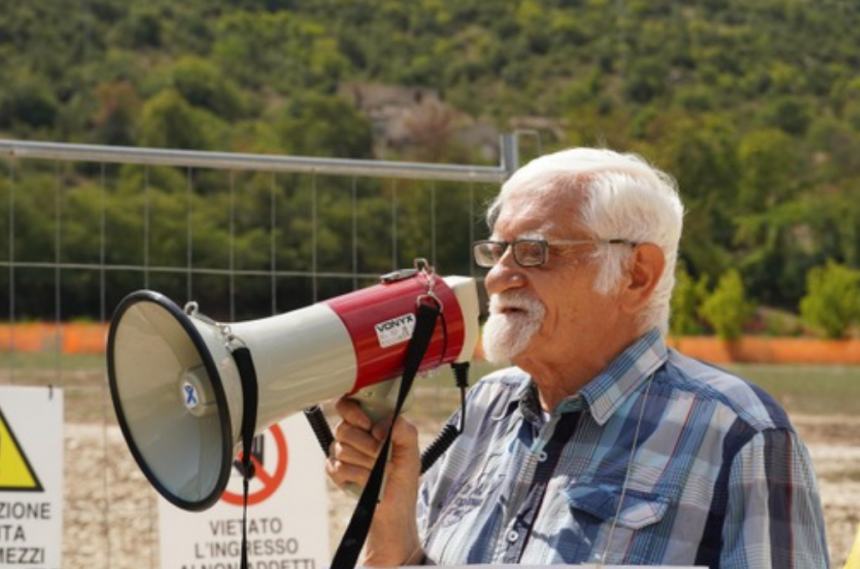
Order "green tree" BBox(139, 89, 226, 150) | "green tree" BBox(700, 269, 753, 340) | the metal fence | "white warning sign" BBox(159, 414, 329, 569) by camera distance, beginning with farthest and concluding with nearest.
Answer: "green tree" BBox(139, 89, 226, 150) → "green tree" BBox(700, 269, 753, 340) → the metal fence → "white warning sign" BBox(159, 414, 329, 569)

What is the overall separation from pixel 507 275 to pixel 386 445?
383 millimetres

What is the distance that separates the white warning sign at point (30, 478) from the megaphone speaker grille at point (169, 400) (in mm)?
2392

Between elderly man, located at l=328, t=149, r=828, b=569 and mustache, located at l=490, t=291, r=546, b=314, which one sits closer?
elderly man, located at l=328, t=149, r=828, b=569

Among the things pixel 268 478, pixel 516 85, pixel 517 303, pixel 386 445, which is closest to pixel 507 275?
pixel 517 303

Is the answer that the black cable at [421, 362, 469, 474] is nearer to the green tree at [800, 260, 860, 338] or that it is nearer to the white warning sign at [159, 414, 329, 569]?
the white warning sign at [159, 414, 329, 569]

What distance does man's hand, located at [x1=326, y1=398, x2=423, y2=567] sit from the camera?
2.74m

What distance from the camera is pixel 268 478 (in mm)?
5168

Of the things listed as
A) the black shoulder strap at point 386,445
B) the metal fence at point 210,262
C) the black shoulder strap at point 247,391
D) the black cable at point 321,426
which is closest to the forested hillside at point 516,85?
the metal fence at point 210,262

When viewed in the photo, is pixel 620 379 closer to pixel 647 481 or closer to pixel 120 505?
pixel 647 481

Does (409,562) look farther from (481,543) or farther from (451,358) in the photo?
(451,358)

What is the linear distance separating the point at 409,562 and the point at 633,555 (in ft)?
1.37

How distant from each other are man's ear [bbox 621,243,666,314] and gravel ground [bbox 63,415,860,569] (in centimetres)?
215

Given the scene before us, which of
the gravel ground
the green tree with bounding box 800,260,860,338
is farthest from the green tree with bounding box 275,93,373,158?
the gravel ground

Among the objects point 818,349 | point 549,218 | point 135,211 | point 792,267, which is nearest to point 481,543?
point 549,218
